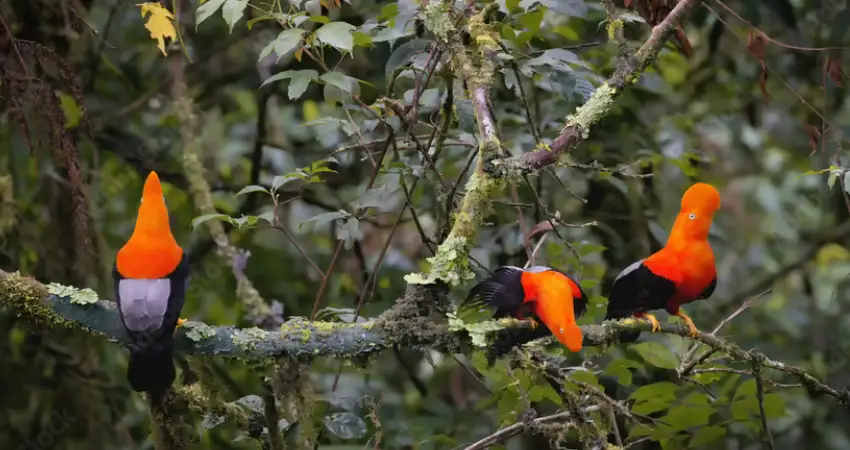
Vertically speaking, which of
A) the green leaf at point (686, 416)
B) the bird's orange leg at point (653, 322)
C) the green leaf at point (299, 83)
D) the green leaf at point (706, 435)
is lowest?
the green leaf at point (706, 435)

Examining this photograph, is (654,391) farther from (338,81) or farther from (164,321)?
(164,321)

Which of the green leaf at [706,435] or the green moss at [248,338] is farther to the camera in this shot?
the green leaf at [706,435]

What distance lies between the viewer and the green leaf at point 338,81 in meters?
1.61

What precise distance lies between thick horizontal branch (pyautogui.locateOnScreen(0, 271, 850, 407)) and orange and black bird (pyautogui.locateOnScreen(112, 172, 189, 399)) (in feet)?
0.19

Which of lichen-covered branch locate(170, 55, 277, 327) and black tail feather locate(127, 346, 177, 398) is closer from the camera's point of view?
black tail feather locate(127, 346, 177, 398)

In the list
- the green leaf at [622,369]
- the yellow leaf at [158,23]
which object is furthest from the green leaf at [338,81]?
the green leaf at [622,369]

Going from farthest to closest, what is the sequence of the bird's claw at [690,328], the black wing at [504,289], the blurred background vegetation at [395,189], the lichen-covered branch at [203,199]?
the lichen-covered branch at [203,199] < the blurred background vegetation at [395,189] < the bird's claw at [690,328] < the black wing at [504,289]

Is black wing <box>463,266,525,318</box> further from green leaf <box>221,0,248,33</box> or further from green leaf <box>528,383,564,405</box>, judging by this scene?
green leaf <box>221,0,248,33</box>

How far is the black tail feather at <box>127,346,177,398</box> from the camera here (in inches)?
50.5

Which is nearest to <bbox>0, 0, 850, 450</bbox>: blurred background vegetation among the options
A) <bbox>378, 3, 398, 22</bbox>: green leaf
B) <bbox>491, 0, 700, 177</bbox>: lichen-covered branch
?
<bbox>378, 3, 398, 22</bbox>: green leaf

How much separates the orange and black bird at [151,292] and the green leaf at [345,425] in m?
0.48

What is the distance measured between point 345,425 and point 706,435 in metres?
0.98

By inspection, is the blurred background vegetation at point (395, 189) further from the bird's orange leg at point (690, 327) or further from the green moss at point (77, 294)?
the green moss at point (77, 294)

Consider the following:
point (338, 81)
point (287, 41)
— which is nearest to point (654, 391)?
point (338, 81)
